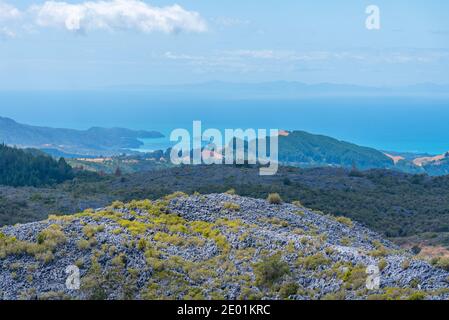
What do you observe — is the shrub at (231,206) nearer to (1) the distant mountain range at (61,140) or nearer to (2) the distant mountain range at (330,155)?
(2) the distant mountain range at (330,155)

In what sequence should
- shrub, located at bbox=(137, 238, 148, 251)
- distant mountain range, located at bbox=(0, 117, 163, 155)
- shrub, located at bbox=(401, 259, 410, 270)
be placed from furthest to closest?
distant mountain range, located at bbox=(0, 117, 163, 155) → shrub, located at bbox=(137, 238, 148, 251) → shrub, located at bbox=(401, 259, 410, 270)

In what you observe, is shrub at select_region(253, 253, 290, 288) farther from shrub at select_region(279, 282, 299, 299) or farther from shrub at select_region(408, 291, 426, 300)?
shrub at select_region(408, 291, 426, 300)

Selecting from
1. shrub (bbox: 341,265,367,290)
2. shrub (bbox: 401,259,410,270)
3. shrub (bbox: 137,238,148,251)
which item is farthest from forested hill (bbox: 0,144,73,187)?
shrub (bbox: 401,259,410,270)

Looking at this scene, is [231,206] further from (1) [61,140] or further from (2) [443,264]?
(1) [61,140]

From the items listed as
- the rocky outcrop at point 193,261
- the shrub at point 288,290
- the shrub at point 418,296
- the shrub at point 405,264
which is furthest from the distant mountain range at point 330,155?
the shrub at point 418,296

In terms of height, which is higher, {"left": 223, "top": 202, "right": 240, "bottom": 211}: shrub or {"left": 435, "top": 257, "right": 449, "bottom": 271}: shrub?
{"left": 223, "top": 202, "right": 240, "bottom": 211}: shrub
